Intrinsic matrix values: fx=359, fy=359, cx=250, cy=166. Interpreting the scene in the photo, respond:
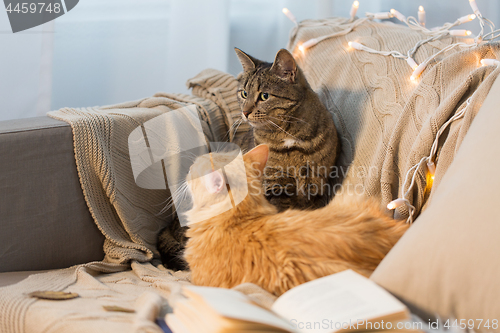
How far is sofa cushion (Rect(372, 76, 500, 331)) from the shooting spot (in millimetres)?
548

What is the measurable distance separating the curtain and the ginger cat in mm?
1177

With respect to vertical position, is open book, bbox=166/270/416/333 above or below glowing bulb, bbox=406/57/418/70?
below

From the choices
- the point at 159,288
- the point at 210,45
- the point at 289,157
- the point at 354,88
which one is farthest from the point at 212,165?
the point at 210,45

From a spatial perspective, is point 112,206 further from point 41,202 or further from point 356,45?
point 356,45

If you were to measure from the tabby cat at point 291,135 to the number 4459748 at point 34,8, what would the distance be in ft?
3.73

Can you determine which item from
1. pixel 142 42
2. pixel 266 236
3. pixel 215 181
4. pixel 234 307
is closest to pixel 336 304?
pixel 234 307

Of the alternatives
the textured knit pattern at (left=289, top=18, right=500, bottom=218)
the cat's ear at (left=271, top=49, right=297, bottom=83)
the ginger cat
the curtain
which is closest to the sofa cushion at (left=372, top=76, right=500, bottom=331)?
the ginger cat

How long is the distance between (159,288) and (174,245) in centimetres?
25

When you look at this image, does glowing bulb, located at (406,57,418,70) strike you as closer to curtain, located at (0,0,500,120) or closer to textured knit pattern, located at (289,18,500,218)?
textured knit pattern, located at (289,18,500,218)

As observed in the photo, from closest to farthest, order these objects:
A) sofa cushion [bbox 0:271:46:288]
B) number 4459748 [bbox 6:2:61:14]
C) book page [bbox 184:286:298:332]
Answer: book page [bbox 184:286:298:332], sofa cushion [bbox 0:271:46:288], number 4459748 [bbox 6:2:61:14]

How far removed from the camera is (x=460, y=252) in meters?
0.56

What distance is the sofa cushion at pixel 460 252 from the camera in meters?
0.55

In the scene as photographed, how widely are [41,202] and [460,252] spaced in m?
0.98

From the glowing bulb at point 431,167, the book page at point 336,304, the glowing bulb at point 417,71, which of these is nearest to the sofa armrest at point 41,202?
the book page at point 336,304
